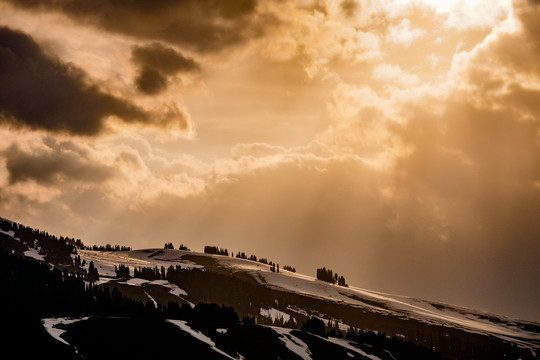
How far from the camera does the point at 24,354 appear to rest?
465ft

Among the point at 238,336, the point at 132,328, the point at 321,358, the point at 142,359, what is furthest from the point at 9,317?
the point at 321,358

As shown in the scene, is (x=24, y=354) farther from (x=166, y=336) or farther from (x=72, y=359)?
(x=166, y=336)

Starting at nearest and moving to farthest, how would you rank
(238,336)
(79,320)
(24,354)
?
1. (24,354)
2. (79,320)
3. (238,336)

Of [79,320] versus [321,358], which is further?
[321,358]

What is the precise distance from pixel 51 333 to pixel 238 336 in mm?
54804

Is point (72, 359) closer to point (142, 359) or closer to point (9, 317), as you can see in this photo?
point (142, 359)

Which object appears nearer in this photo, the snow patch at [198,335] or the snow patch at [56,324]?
the snow patch at [56,324]

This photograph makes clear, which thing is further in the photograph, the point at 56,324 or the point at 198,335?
the point at 198,335

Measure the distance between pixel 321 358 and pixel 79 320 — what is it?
69042mm

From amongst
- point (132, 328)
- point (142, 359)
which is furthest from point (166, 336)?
point (142, 359)

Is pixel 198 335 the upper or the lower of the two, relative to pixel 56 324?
lower

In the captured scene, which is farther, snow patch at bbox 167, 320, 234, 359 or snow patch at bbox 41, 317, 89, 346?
snow patch at bbox 167, 320, 234, 359

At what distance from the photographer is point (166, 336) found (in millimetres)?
175625

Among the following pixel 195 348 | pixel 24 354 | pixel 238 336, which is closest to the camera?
pixel 24 354
